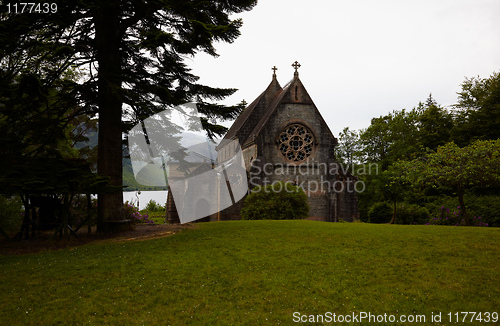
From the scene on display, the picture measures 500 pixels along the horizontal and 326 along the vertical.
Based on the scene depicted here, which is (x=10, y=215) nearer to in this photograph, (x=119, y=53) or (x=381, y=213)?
(x=119, y=53)

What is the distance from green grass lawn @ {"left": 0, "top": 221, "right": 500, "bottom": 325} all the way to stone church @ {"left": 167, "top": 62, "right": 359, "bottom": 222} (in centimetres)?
1508

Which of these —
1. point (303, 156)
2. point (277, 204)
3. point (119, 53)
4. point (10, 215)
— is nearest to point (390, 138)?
point (303, 156)

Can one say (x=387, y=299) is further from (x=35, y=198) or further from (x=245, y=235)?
(x=35, y=198)

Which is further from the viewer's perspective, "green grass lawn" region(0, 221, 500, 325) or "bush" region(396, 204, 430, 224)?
"bush" region(396, 204, 430, 224)

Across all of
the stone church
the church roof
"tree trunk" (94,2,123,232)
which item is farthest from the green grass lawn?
the church roof

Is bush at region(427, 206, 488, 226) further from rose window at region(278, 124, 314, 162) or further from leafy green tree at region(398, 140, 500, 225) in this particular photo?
rose window at region(278, 124, 314, 162)

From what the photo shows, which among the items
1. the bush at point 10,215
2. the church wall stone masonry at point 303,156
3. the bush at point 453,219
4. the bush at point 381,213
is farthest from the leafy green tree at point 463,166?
the bush at point 10,215

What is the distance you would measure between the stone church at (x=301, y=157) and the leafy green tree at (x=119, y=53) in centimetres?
1248

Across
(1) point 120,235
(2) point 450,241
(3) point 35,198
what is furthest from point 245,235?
(3) point 35,198

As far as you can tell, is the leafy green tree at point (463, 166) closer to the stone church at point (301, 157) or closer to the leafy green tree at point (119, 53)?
the stone church at point (301, 157)

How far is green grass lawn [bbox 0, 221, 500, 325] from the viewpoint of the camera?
18.3ft

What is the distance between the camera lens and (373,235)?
11.0 meters

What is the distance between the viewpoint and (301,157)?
1022 inches

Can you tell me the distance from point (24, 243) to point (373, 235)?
12163 mm
